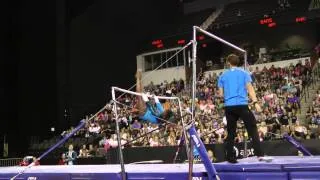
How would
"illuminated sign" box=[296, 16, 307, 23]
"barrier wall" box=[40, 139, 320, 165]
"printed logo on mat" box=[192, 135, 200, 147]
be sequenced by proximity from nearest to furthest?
1. "printed logo on mat" box=[192, 135, 200, 147]
2. "barrier wall" box=[40, 139, 320, 165]
3. "illuminated sign" box=[296, 16, 307, 23]

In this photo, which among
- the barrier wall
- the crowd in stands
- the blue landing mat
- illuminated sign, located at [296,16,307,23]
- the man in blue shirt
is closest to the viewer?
the blue landing mat

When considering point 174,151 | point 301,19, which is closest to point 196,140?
point 174,151

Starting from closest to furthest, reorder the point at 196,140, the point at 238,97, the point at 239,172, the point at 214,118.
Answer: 1. the point at 239,172
2. the point at 196,140
3. the point at 238,97
4. the point at 214,118

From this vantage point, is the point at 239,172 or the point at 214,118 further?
the point at 214,118

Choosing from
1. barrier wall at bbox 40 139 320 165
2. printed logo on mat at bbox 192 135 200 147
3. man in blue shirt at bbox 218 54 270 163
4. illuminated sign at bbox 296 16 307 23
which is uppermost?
illuminated sign at bbox 296 16 307 23

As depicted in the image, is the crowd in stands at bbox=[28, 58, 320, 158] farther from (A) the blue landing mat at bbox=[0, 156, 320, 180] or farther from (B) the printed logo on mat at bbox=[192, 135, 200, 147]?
(B) the printed logo on mat at bbox=[192, 135, 200, 147]

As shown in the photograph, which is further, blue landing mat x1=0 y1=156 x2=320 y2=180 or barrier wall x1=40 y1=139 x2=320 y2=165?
barrier wall x1=40 y1=139 x2=320 y2=165

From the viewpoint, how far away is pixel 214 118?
47.2ft

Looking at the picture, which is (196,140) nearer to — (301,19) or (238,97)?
(238,97)

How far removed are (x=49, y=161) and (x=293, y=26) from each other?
16.0 metres

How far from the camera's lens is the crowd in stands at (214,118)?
50.5 ft

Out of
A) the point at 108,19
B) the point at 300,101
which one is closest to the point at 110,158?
the point at 300,101

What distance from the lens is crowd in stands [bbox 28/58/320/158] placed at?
1538cm

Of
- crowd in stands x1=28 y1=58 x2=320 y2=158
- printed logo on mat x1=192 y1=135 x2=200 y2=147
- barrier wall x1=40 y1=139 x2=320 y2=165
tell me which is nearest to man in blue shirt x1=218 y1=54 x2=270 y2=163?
printed logo on mat x1=192 y1=135 x2=200 y2=147
